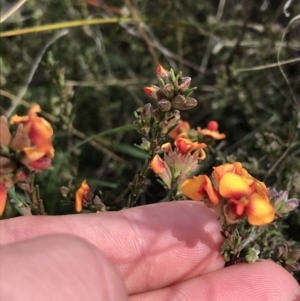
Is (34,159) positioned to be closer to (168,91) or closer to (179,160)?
(168,91)

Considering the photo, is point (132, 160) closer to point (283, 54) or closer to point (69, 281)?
point (283, 54)

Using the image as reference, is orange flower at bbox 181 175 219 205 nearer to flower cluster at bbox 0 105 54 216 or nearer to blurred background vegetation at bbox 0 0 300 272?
flower cluster at bbox 0 105 54 216

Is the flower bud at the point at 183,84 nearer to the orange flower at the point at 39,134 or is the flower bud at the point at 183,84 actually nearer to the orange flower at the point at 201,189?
the orange flower at the point at 201,189

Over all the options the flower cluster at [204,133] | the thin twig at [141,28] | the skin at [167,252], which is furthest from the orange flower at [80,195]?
the thin twig at [141,28]

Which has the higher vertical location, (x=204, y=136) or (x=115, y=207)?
(x=204, y=136)

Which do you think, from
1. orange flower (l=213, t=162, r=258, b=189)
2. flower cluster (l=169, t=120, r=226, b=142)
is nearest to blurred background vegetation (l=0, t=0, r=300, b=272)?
flower cluster (l=169, t=120, r=226, b=142)

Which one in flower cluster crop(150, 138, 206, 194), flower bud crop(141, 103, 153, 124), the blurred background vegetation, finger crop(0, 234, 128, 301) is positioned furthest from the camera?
the blurred background vegetation

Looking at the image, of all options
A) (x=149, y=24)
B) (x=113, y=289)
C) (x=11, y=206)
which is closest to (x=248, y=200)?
(x=113, y=289)
